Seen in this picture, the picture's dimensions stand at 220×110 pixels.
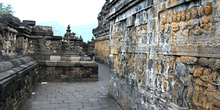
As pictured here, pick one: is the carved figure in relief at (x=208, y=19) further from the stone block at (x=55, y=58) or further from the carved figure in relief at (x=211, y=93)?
the stone block at (x=55, y=58)

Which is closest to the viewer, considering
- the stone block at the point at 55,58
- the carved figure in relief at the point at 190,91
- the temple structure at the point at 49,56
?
the carved figure in relief at the point at 190,91

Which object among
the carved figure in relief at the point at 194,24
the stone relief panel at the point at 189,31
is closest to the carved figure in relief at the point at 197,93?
the stone relief panel at the point at 189,31

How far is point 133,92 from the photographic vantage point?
396 cm

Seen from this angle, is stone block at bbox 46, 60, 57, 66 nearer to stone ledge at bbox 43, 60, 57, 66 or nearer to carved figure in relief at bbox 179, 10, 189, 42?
stone ledge at bbox 43, 60, 57, 66

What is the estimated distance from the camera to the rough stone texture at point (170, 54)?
6.43 feet

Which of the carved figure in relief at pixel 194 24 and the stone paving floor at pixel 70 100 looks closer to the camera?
the carved figure in relief at pixel 194 24

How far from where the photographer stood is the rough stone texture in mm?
1960

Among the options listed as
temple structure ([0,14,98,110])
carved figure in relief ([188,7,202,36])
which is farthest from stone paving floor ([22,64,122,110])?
carved figure in relief ([188,7,202,36])

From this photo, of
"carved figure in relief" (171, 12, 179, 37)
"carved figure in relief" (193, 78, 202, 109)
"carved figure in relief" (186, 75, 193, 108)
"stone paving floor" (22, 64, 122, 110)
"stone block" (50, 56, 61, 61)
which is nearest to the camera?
"carved figure in relief" (193, 78, 202, 109)

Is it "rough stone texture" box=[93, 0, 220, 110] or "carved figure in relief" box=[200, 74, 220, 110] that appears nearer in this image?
"carved figure in relief" box=[200, 74, 220, 110]

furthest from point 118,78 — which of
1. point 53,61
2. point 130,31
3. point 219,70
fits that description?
point 53,61

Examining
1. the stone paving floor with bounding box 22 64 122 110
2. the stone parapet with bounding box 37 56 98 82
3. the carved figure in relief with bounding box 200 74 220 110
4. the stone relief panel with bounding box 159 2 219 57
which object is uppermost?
the stone relief panel with bounding box 159 2 219 57

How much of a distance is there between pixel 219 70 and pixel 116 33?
3.66 m

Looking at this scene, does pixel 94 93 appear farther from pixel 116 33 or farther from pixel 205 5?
pixel 205 5
